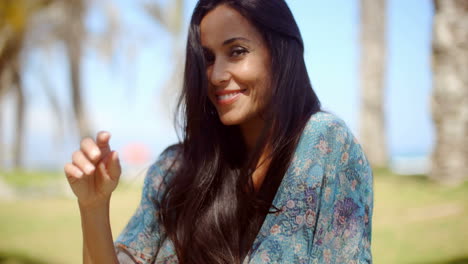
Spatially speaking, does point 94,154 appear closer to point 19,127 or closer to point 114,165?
point 114,165

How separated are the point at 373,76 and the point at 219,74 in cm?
393

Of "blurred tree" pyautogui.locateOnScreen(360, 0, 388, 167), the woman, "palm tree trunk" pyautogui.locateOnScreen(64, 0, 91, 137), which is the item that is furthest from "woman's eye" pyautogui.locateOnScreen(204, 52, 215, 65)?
"palm tree trunk" pyautogui.locateOnScreen(64, 0, 91, 137)

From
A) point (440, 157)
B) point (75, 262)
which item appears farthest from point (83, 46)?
point (440, 157)

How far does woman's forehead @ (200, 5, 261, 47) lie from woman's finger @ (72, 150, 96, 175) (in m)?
0.61

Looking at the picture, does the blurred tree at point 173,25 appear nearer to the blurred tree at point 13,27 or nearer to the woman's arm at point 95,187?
the blurred tree at point 13,27

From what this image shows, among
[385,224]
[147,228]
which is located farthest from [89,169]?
[385,224]

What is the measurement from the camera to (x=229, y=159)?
5.68 ft

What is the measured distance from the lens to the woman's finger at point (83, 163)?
Answer: 119 centimetres

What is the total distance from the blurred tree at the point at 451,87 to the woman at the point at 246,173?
9.05ft

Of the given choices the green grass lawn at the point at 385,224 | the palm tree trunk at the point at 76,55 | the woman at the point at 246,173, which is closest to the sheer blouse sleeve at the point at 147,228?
the woman at the point at 246,173

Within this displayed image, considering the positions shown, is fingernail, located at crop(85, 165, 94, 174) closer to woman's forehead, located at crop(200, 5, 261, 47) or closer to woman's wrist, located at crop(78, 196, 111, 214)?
woman's wrist, located at crop(78, 196, 111, 214)

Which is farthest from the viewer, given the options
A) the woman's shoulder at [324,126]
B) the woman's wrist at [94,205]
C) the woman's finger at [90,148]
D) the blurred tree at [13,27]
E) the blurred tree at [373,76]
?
the blurred tree at [373,76]

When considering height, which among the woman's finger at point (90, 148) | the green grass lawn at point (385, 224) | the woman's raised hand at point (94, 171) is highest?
the woman's finger at point (90, 148)

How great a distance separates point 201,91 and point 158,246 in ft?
1.85
